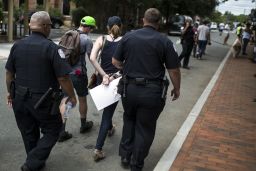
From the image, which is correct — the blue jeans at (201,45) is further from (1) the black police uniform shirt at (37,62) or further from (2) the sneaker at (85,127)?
(1) the black police uniform shirt at (37,62)

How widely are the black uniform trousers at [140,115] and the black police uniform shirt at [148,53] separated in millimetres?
149

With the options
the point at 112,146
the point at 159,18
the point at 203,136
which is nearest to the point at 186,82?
the point at 203,136

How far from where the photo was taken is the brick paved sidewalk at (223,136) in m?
5.23

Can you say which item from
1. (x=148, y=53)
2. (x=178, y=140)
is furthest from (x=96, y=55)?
(x=178, y=140)

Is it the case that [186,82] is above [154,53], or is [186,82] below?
below

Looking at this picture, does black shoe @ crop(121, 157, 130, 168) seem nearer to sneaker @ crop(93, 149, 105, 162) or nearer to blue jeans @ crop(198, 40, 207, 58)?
sneaker @ crop(93, 149, 105, 162)

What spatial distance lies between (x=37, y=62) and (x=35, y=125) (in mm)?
778

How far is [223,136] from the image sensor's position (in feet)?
21.4

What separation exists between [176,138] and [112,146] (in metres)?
1.03

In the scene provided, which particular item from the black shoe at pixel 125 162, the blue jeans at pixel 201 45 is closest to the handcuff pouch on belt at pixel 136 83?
the black shoe at pixel 125 162

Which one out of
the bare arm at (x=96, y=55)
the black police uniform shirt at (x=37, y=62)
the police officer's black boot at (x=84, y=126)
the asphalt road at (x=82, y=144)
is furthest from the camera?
the police officer's black boot at (x=84, y=126)

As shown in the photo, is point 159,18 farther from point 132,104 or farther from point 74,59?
point 74,59

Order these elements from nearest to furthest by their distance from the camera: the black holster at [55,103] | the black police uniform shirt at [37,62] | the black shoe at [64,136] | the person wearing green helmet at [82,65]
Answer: the black police uniform shirt at [37,62]
the black holster at [55,103]
the person wearing green helmet at [82,65]
the black shoe at [64,136]

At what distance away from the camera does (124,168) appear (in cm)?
499
